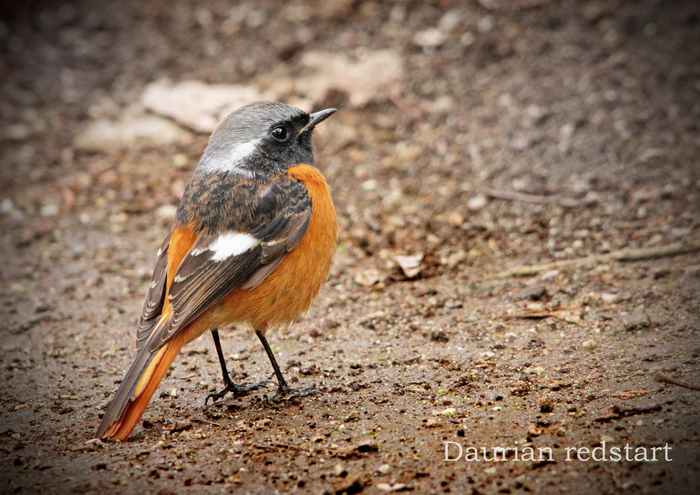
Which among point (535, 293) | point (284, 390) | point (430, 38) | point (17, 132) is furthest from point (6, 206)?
point (535, 293)

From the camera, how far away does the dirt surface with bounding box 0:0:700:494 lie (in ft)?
11.3

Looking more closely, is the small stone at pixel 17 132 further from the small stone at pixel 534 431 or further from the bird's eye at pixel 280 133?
the small stone at pixel 534 431

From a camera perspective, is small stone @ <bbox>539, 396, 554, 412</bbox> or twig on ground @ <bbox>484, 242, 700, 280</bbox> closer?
small stone @ <bbox>539, 396, 554, 412</bbox>

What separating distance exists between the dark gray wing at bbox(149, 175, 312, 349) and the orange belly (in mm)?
58

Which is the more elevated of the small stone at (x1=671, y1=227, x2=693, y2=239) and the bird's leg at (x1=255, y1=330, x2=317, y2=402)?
the small stone at (x1=671, y1=227, x2=693, y2=239)

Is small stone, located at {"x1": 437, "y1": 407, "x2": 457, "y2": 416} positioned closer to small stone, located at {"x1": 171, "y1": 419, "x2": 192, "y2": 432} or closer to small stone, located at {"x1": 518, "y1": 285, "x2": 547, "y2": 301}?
small stone, located at {"x1": 171, "y1": 419, "x2": 192, "y2": 432}

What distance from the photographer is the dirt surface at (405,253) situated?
3434 millimetres

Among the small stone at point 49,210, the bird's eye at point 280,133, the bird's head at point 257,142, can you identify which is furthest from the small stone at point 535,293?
the small stone at point 49,210

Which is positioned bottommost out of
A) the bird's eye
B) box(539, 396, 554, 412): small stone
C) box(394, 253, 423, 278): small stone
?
box(539, 396, 554, 412): small stone

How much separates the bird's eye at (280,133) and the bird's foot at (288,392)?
1.65m

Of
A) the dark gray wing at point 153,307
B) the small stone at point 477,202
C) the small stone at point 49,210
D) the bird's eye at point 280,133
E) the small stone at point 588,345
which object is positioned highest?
the bird's eye at point 280,133

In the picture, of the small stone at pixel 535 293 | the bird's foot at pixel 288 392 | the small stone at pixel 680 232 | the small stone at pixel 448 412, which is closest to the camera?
the small stone at pixel 448 412

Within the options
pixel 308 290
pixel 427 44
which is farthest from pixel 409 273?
pixel 427 44

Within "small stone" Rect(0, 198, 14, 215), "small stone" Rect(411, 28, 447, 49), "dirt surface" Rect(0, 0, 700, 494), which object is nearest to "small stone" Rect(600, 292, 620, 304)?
"dirt surface" Rect(0, 0, 700, 494)
